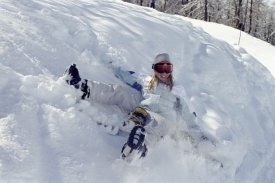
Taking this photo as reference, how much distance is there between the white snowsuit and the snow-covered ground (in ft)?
0.44

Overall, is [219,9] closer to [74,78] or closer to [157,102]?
[157,102]

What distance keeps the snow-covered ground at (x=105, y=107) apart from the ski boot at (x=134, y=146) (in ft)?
0.48

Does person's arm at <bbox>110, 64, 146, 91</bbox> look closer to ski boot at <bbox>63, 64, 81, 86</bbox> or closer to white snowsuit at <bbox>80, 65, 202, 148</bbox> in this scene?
white snowsuit at <bbox>80, 65, 202, 148</bbox>

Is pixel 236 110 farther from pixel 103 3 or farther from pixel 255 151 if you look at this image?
pixel 103 3

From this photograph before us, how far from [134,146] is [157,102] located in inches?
38.0

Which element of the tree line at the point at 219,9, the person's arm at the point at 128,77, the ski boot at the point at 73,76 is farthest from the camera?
the tree line at the point at 219,9

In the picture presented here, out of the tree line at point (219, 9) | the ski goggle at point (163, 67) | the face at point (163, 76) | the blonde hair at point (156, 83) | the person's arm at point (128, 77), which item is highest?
the ski goggle at point (163, 67)

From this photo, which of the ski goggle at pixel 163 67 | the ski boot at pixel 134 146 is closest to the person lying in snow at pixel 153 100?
the ski goggle at pixel 163 67

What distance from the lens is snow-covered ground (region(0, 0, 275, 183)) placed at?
2.56m

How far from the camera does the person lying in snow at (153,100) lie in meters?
3.03

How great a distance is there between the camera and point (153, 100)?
3451mm

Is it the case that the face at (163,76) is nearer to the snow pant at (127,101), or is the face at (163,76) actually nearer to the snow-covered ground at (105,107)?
the snow pant at (127,101)

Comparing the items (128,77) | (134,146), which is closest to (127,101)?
(128,77)

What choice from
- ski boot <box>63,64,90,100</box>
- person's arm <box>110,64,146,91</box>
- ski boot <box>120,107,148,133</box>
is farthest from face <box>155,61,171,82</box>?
ski boot <box>63,64,90,100</box>
